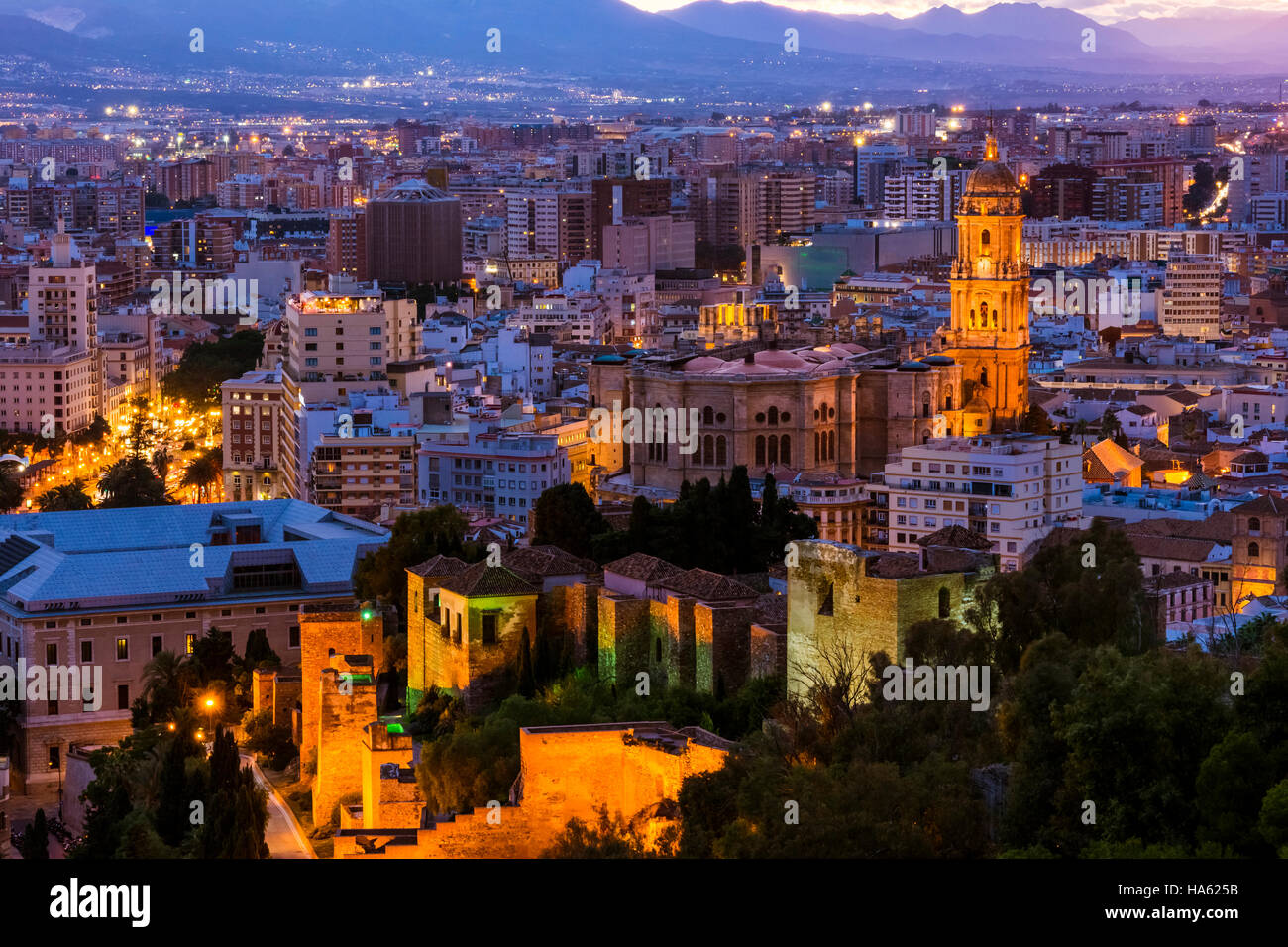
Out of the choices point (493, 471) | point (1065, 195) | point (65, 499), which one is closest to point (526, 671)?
point (493, 471)

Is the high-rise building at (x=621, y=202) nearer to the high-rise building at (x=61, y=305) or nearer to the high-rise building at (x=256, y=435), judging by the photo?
the high-rise building at (x=61, y=305)

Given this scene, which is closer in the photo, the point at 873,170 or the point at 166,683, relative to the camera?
the point at 166,683

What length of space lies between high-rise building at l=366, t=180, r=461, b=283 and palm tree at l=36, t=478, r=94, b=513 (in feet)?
150

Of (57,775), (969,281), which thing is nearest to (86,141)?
(969,281)

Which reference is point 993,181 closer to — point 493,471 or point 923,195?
point 493,471

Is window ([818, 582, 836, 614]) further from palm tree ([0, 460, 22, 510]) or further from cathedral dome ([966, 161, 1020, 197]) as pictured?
palm tree ([0, 460, 22, 510])

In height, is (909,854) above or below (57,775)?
above

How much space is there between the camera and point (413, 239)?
292 feet

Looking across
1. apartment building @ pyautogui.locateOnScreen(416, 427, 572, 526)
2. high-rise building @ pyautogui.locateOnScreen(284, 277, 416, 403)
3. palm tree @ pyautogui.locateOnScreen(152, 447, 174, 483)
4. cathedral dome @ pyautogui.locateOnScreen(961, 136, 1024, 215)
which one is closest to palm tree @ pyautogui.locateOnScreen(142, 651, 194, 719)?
apartment building @ pyautogui.locateOnScreen(416, 427, 572, 526)

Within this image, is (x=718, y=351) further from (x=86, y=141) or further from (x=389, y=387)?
(x=86, y=141)

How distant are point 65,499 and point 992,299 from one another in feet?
47.1

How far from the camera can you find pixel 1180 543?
2952 cm

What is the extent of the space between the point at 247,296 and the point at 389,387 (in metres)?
35.9

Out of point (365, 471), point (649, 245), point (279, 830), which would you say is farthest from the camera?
point (649, 245)
